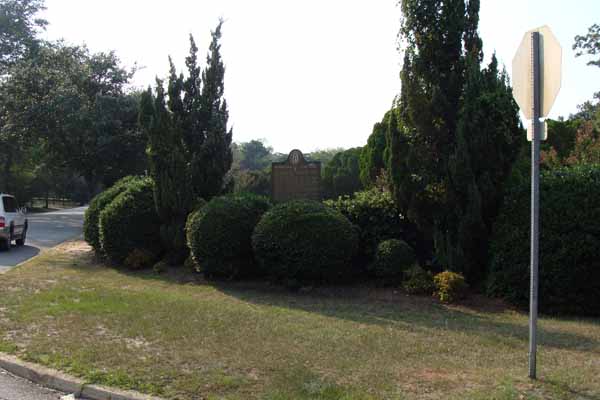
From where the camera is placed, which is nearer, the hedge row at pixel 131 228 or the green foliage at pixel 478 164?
the green foliage at pixel 478 164

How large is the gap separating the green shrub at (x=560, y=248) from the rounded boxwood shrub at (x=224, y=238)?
479cm

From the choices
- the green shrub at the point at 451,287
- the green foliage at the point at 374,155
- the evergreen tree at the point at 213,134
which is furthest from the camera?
the green foliage at the point at 374,155

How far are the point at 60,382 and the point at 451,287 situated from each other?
621cm

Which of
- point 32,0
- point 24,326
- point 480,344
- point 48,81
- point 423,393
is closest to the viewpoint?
point 423,393

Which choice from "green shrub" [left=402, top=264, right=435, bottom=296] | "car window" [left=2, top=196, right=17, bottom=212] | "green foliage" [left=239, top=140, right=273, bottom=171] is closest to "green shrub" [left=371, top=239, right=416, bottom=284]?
"green shrub" [left=402, top=264, right=435, bottom=296]

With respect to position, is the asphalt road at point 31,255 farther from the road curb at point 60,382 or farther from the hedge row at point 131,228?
the hedge row at point 131,228

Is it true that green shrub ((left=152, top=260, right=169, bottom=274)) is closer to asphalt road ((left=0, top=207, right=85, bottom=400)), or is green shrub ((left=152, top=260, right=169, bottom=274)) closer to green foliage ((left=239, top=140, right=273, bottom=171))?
asphalt road ((left=0, top=207, right=85, bottom=400))

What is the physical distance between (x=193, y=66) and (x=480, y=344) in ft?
37.7

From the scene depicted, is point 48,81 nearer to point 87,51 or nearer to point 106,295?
point 87,51

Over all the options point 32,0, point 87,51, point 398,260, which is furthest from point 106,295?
point 32,0

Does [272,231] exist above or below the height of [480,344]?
above

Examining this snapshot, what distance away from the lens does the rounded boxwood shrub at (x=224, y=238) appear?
38.2ft

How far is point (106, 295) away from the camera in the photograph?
33.9ft

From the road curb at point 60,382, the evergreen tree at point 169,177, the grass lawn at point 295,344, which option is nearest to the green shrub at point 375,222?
the grass lawn at point 295,344
